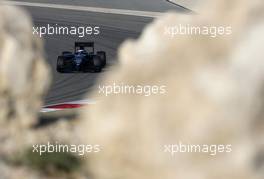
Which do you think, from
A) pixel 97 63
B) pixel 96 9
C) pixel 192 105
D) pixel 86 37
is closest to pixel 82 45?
pixel 86 37

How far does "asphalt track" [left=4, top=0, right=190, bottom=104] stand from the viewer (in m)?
4.02

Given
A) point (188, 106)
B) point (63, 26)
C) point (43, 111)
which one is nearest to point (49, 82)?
point (43, 111)

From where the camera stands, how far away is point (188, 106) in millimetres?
3232

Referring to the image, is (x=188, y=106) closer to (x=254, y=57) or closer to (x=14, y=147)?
(x=254, y=57)

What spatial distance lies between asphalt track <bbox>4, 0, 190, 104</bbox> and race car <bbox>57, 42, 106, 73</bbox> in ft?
0.14

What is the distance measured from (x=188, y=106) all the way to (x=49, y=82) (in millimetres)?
1328

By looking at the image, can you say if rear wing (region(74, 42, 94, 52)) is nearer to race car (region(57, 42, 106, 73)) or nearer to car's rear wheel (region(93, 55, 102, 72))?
race car (region(57, 42, 106, 73))

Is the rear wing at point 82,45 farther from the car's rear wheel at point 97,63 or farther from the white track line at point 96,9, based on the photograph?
the white track line at point 96,9

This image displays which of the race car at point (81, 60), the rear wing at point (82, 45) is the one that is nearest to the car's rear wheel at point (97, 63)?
the race car at point (81, 60)

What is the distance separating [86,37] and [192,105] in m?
1.29

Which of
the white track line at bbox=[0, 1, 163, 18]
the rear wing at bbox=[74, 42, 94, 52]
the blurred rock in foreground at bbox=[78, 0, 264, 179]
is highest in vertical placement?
the white track line at bbox=[0, 1, 163, 18]

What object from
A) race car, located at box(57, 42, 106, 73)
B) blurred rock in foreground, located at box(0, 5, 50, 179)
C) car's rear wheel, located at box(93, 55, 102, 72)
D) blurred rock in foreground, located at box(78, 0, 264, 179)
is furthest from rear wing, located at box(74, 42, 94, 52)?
blurred rock in foreground, located at box(78, 0, 264, 179)

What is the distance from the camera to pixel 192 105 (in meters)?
3.21

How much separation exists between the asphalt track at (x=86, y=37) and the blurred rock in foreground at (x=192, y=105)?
37 cm
